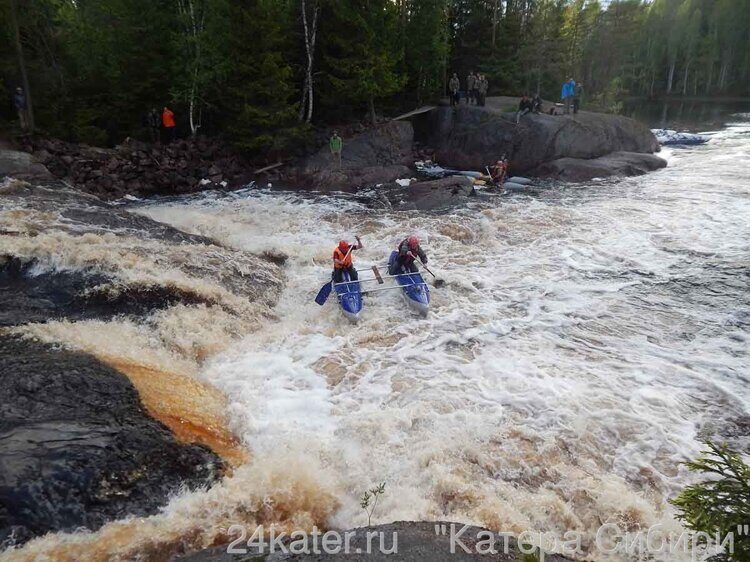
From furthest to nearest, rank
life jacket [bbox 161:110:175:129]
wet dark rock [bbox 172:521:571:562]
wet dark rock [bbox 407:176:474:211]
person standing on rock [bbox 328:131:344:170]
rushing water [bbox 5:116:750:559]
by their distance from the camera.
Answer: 1. person standing on rock [bbox 328:131:344:170]
2. life jacket [bbox 161:110:175:129]
3. wet dark rock [bbox 407:176:474:211]
4. rushing water [bbox 5:116:750:559]
5. wet dark rock [bbox 172:521:571:562]

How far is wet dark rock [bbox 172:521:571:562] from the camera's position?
3.72 metres

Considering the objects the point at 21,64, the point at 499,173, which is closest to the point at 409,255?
the point at 499,173

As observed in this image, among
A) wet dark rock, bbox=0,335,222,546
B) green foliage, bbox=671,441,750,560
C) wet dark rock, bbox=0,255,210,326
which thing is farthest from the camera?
wet dark rock, bbox=0,255,210,326

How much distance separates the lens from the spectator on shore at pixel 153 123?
1888 cm

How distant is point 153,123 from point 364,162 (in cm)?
857

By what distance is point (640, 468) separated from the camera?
5.50 meters

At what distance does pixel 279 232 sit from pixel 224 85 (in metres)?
8.91

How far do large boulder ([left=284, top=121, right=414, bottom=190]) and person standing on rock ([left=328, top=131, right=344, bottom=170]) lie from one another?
0.21 meters

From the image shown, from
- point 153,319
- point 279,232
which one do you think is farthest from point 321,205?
point 153,319

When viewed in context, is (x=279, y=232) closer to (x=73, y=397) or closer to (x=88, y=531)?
(x=73, y=397)

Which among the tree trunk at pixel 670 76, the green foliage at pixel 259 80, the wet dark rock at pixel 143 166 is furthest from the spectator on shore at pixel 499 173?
the tree trunk at pixel 670 76

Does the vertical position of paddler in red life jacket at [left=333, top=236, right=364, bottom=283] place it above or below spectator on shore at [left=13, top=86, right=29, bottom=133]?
below

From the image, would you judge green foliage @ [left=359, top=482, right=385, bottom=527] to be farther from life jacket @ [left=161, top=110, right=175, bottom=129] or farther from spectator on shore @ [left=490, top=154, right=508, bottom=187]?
life jacket @ [left=161, top=110, right=175, bottom=129]

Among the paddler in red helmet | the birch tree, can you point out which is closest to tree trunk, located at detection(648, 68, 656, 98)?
the birch tree
